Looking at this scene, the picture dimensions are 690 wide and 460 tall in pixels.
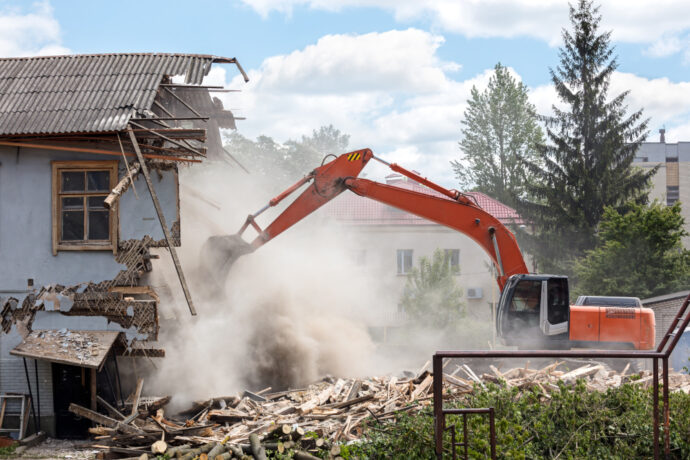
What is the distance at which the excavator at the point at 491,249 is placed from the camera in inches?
576

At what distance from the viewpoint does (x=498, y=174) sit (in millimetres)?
47594

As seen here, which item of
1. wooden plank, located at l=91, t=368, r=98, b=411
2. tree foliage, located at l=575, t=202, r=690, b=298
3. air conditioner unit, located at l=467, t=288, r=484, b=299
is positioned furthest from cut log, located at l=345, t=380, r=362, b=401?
air conditioner unit, located at l=467, t=288, r=484, b=299

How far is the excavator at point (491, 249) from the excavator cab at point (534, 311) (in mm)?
21

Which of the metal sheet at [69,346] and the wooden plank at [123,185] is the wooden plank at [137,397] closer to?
the metal sheet at [69,346]

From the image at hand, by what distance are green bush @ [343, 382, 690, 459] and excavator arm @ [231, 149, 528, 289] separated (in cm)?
619

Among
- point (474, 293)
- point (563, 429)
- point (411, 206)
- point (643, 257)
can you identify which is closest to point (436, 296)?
point (474, 293)

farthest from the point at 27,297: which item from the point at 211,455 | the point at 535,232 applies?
the point at 535,232

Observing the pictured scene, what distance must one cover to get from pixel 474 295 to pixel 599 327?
80.4ft

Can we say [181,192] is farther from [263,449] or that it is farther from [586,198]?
[586,198]

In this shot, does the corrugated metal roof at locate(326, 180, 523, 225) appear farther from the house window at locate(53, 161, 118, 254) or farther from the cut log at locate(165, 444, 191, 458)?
the cut log at locate(165, 444, 191, 458)

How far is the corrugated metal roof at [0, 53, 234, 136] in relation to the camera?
14.3 meters

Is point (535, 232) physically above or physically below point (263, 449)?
above

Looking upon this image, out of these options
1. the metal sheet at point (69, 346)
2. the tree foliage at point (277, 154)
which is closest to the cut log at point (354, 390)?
the metal sheet at point (69, 346)

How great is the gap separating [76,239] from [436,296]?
20.9 meters
